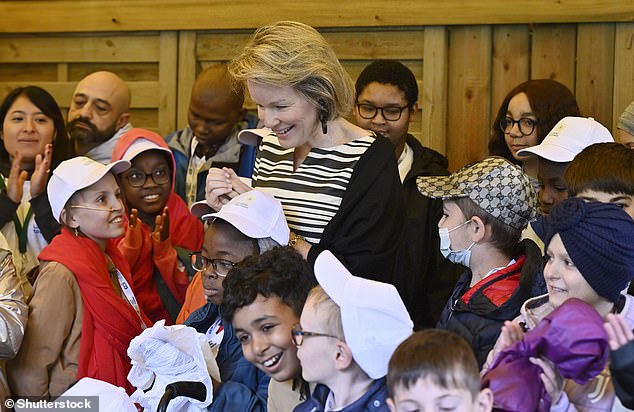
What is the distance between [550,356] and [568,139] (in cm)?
141

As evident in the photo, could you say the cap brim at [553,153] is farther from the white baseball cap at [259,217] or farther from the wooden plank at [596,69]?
the wooden plank at [596,69]

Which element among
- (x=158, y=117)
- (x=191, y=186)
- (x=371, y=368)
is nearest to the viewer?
(x=371, y=368)

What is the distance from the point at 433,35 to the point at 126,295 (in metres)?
2.02

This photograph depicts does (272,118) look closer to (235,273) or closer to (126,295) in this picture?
(235,273)

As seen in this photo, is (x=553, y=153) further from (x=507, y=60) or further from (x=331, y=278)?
(x=507, y=60)

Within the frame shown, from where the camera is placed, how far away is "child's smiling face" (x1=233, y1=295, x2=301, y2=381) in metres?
3.07

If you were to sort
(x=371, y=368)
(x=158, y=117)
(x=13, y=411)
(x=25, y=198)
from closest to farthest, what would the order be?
(x=371, y=368)
(x=13, y=411)
(x=25, y=198)
(x=158, y=117)

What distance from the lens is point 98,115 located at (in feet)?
17.3

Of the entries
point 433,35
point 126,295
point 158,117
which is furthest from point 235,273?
point 158,117

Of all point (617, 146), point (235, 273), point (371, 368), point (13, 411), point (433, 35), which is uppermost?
point (433, 35)

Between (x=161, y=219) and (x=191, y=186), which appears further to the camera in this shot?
(x=191, y=186)

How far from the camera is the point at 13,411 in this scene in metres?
3.70

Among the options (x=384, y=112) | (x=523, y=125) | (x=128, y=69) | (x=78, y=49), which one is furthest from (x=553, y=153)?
(x=78, y=49)

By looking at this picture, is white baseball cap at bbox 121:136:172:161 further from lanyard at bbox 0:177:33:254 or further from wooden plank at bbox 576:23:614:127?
wooden plank at bbox 576:23:614:127
